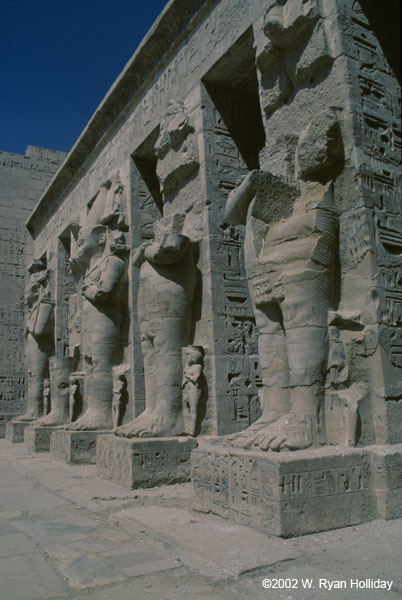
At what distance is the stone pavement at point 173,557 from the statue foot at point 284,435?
1.69ft

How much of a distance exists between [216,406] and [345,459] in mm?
2098

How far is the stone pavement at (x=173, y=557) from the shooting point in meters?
2.36

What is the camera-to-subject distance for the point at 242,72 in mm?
6020

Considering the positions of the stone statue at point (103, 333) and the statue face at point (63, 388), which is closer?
the stone statue at point (103, 333)

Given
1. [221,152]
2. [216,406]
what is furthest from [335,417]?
[221,152]

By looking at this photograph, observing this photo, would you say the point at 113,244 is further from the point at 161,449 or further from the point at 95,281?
the point at 161,449

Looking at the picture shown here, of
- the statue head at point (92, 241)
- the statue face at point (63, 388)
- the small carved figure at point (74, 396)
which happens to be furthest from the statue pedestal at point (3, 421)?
the statue head at point (92, 241)

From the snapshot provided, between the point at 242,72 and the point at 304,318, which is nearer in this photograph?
the point at 304,318

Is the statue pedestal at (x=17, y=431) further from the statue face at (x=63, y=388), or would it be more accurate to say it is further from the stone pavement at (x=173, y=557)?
the stone pavement at (x=173, y=557)

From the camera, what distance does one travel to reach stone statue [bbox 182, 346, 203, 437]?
5.25 meters

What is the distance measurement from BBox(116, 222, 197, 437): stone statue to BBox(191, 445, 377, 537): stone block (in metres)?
1.87

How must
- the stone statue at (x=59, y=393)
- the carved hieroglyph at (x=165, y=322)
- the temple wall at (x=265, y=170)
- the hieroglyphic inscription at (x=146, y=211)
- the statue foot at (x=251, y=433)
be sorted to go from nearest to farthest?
the statue foot at (x=251, y=433) → the temple wall at (x=265, y=170) → the carved hieroglyph at (x=165, y=322) → the hieroglyphic inscription at (x=146, y=211) → the stone statue at (x=59, y=393)

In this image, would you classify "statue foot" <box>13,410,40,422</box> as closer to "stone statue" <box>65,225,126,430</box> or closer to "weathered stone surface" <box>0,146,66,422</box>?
"weathered stone surface" <box>0,146,66,422</box>

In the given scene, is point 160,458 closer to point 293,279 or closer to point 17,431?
point 293,279
